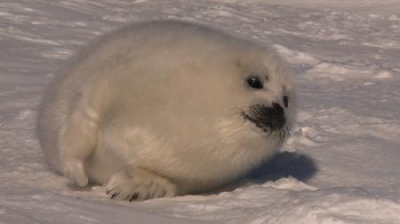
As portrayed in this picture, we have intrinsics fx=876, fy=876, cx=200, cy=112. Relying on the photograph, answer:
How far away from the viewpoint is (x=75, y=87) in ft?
8.89

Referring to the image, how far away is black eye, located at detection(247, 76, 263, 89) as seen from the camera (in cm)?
249

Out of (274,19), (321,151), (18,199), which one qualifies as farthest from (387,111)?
(274,19)

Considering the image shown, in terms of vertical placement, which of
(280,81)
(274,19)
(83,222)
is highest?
(280,81)

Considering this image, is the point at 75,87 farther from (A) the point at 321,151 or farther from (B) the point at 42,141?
(A) the point at 321,151

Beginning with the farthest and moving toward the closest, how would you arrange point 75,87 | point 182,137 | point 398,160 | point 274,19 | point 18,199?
1. point 274,19
2. point 398,160
3. point 75,87
4. point 182,137
5. point 18,199

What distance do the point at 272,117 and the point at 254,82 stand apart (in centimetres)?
11

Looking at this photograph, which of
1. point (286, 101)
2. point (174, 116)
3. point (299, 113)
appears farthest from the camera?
point (299, 113)

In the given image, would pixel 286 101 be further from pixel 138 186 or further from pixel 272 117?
pixel 138 186

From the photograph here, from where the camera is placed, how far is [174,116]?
8.13 ft

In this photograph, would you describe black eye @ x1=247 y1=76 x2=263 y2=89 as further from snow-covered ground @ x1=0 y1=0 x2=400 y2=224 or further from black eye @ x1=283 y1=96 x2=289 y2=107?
snow-covered ground @ x1=0 y1=0 x2=400 y2=224

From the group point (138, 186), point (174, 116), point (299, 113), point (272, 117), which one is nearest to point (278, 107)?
point (272, 117)

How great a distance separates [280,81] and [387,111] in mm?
1512

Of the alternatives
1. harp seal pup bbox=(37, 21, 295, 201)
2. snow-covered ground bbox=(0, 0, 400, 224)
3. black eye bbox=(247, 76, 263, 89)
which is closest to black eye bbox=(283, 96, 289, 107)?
harp seal pup bbox=(37, 21, 295, 201)

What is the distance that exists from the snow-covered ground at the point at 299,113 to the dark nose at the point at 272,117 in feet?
0.66
